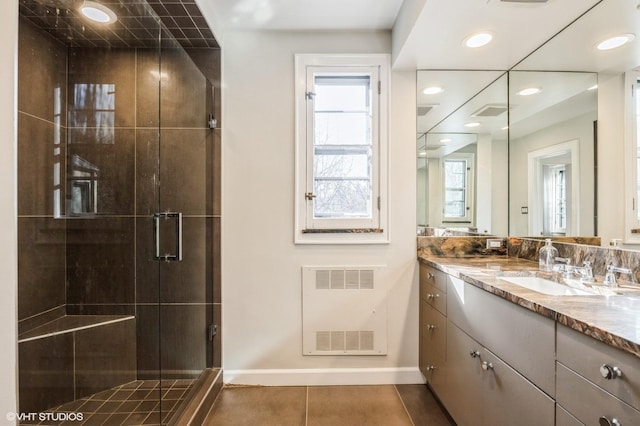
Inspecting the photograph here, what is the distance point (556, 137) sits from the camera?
1.83 metres

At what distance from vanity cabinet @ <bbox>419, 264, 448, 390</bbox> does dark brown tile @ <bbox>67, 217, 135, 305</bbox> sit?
184cm

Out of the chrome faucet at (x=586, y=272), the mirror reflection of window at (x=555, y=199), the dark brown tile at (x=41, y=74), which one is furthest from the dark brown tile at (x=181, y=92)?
the chrome faucet at (x=586, y=272)

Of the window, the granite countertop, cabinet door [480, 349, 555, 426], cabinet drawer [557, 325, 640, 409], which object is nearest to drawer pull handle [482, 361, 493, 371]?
cabinet door [480, 349, 555, 426]

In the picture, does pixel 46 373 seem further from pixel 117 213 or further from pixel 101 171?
pixel 101 171

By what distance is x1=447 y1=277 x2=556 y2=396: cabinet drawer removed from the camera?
105 cm

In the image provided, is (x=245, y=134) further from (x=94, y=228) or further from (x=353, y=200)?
(x=94, y=228)


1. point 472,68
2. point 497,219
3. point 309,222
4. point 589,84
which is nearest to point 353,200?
point 309,222

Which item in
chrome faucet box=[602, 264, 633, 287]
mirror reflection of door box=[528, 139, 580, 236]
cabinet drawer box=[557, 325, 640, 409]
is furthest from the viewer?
mirror reflection of door box=[528, 139, 580, 236]

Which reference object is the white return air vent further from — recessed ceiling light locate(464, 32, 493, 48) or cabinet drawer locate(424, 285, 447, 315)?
recessed ceiling light locate(464, 32, 493, 48)

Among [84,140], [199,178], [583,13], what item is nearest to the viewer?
[583,13]

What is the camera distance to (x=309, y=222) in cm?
230

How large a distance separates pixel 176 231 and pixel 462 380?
5.94 feet

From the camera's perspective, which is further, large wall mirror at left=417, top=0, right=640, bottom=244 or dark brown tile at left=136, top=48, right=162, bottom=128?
dark brown tile at left=136, top=48, right=162, bottom=128

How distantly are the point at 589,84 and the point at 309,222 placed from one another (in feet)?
5.70
